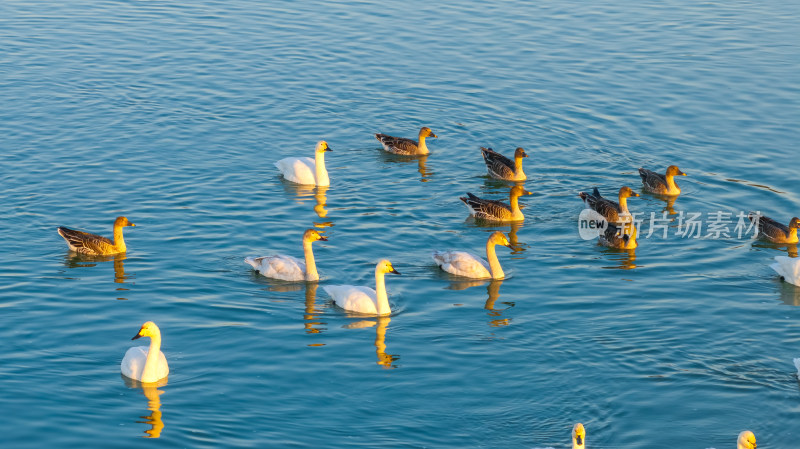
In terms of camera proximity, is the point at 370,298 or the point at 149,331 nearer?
the point at 149,331

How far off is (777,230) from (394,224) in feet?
28.5

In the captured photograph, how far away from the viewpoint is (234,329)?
773 inches

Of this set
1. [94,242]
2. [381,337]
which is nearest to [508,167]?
[381,337]

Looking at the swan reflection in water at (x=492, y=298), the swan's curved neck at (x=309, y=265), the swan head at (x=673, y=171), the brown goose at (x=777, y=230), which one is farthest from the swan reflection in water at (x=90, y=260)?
the brown goose at (x=777, y=230)

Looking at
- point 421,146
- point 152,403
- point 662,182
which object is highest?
point 421,146

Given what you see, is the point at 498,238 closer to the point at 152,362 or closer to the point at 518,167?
the point at 518,167

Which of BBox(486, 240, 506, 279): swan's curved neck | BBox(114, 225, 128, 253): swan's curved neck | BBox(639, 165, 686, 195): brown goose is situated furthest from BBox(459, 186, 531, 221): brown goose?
BBox(114, 225, 128, 253): swan's curved neck

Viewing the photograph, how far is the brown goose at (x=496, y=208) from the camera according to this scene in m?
25.4

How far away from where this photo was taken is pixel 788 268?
73.8ft

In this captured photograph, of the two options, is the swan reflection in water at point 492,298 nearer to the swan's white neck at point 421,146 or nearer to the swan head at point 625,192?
the swan head at point 625,192

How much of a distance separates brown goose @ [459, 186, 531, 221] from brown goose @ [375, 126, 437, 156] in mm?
4319

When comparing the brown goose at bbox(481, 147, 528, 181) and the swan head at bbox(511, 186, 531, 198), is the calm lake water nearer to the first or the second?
the brown goose at bbox(481, 147, 528, 181)

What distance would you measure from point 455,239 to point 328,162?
660 centimetres

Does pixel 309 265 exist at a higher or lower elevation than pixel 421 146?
lower
